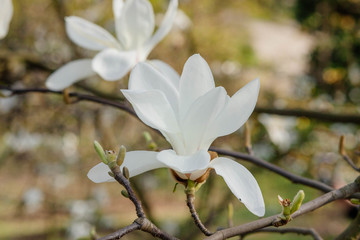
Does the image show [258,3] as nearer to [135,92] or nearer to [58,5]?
[58,5]

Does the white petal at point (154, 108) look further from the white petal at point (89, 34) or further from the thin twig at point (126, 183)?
the white petal at point (89, 34)

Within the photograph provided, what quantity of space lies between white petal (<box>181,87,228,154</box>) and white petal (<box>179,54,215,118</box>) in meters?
0.02

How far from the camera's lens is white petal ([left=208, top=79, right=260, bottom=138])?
0.41 m

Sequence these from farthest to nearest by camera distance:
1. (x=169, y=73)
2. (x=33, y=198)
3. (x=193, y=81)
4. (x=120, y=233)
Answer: (x=33, y=198)
(x=169, y=73)
(x=193, y=81)
(x=120, y=233)

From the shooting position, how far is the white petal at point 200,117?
0.40 metres

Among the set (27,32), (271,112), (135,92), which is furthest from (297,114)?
(27,32)

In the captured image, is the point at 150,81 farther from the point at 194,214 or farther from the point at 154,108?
the point at 194,214

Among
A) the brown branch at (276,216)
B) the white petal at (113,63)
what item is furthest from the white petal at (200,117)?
the white petal at (113,63)

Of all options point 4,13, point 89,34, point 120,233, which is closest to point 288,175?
point 120,233

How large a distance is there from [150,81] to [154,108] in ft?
0.17

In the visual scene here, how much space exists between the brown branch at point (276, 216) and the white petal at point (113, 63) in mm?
337

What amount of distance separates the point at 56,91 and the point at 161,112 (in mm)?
335

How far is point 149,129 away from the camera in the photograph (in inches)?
82.0

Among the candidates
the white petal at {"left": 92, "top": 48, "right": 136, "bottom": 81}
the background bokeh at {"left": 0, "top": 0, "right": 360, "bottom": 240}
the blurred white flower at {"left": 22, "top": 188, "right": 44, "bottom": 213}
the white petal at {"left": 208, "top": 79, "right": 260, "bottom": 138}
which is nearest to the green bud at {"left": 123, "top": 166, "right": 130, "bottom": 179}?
the white petal at {"left": 208, "top": 79, "right": 260, "bottom": 138}
